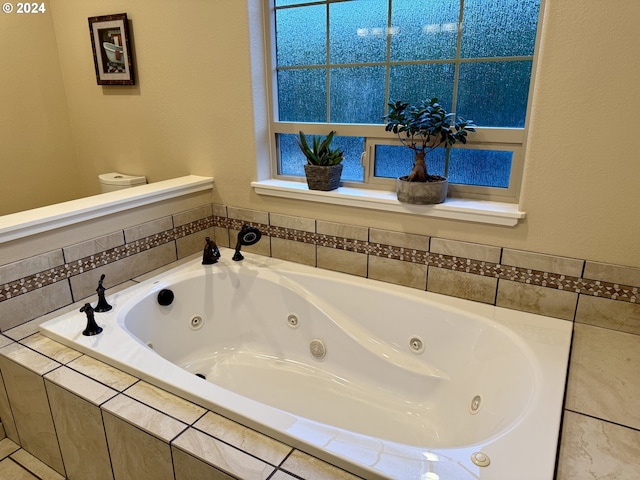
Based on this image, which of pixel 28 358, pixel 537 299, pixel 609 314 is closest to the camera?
pixel 28 358

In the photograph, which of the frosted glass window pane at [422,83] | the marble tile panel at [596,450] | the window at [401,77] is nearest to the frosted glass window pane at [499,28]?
the window at [401,77]

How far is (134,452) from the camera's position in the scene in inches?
48.4

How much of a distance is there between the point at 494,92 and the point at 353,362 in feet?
4.05

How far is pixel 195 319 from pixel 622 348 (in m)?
1.71

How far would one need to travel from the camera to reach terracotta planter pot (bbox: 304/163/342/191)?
2.01 metres

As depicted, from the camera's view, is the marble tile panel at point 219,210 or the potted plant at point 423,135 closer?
the potted plant at point 423,135

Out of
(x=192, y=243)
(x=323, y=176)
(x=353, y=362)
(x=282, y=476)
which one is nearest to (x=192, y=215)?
(x=192, y=243)

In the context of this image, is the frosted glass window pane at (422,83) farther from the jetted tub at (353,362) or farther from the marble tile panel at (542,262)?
the jetted tub at (353,362)

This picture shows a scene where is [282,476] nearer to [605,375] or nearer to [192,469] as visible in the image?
[192,469]

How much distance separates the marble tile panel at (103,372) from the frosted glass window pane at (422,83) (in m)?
1.50

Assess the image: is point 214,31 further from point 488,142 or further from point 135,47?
point 488,142

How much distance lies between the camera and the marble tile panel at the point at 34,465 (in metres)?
1.55

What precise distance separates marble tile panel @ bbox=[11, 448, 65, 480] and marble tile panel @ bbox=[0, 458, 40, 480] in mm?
13

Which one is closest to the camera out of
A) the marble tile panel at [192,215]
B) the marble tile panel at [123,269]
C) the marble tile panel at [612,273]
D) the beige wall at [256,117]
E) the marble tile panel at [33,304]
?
the beige wall at [256,117]
